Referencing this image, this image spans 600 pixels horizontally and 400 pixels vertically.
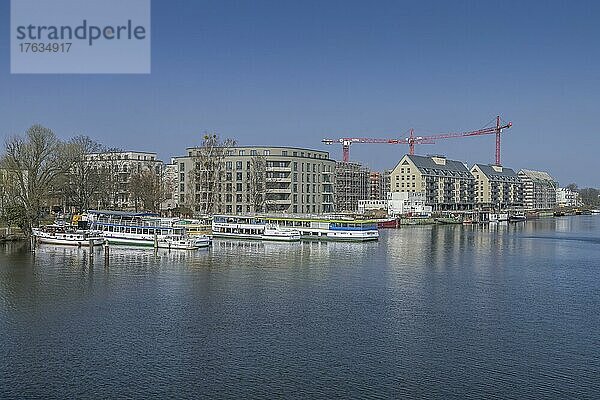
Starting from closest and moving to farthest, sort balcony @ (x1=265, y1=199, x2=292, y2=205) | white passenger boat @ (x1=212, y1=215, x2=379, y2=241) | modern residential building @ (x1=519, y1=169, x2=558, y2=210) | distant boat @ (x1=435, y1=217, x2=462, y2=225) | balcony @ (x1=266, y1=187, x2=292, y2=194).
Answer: white passenger boat @ (x1=212, y1=215, x2=379, y2=241), balcony @ (x1=266, y1=187, x2=292, y2=194), balcony @ (x1=265, y1=199, x2=292, y2=205), distant boat @ (x1=435, y1=217, x2=462, y2=225), modern residential building @ (x1=519, y1=169, x2=558, y2=210)

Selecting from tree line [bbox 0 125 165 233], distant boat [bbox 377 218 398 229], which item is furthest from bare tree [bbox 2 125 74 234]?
distant boat [bbox 377 218 398 229]

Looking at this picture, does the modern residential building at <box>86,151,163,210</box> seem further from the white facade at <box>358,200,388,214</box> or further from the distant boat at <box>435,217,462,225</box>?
the distant boat at <box>435,217,462,225</box>

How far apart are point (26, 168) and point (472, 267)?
97.3 ft

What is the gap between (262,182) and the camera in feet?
196

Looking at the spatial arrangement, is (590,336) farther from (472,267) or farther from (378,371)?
(472,267)

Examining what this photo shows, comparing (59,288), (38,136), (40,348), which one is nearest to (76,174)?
(38,136)

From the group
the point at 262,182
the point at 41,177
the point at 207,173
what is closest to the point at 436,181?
the point at 262,182

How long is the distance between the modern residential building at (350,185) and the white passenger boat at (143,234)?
157ft

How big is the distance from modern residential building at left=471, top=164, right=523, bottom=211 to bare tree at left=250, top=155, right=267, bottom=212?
61193 mm

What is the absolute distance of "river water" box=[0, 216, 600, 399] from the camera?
13031mm

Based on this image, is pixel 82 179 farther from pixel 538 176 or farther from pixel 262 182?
pixel 538 176

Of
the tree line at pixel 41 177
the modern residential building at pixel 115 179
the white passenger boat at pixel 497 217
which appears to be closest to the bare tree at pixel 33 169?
the tree line at pixel 41 177

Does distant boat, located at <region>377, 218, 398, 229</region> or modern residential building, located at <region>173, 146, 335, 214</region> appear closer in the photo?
modern residential building, located at <region>173, 146, 335, 214</region>

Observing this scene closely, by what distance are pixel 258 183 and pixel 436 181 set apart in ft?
161
